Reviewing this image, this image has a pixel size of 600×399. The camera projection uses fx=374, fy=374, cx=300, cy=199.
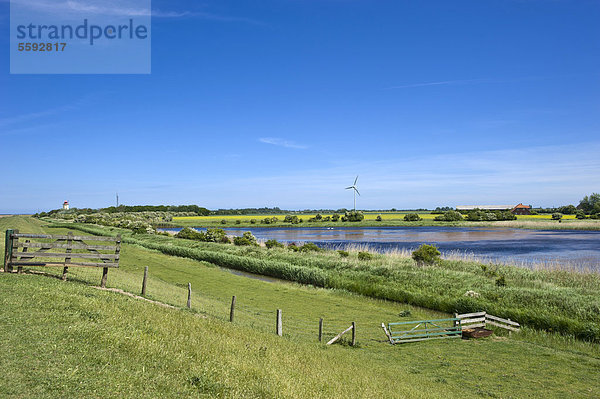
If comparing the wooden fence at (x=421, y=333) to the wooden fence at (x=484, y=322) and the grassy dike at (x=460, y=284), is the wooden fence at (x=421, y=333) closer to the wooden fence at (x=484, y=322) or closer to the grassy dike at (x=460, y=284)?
the wooden fence at (x=484, y=322)

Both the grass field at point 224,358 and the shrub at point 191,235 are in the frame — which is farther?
the shrub at point 191,235

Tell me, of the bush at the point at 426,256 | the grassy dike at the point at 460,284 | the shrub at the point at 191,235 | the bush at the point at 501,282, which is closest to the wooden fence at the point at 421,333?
the grassy dike at the point at 460,284

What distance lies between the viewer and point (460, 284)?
89.7ft

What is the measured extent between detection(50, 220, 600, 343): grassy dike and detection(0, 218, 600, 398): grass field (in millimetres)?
1839

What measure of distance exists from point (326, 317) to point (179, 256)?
114 feet

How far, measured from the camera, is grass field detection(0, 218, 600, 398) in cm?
722

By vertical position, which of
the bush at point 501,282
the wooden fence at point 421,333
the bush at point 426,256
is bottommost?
the wooden fence at point 421,333

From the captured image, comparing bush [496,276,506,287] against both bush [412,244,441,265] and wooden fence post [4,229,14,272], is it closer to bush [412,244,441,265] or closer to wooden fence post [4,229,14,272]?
bush [412,244,441,265]

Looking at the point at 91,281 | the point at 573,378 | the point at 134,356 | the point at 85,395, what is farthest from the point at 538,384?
the point at 91,281

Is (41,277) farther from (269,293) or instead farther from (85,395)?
(269,293)

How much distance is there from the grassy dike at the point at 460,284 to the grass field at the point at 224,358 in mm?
1839

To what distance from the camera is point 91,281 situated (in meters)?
17.2

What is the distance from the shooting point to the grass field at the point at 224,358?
7223mm

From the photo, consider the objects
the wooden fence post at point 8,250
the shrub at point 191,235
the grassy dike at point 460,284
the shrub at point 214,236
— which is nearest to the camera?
the wooden fence post at point 8,250
